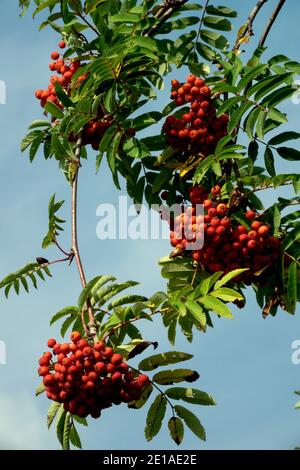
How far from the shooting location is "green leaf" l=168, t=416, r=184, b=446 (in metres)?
5.06

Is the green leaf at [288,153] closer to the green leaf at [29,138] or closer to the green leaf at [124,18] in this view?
the green leaf at [124,18]

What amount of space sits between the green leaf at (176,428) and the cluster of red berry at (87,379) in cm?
33

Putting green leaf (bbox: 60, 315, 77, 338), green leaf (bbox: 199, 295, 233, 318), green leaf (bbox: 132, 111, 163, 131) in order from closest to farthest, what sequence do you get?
green leaf (bbox: 199, 295, 233, 318) < green leaf (bbox: 60, 315, 77, 338) < green leaf (bbox: 132, 111, 163, 131)

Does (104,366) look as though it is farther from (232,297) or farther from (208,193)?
(208,193)

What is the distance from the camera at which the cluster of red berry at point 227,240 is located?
16.9ft

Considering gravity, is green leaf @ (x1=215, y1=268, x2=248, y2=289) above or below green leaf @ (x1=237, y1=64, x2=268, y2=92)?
below

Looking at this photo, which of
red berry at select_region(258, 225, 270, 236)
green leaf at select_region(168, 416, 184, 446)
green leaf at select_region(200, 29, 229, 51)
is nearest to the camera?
green leaf at select_region(168, 416, 184, 446)

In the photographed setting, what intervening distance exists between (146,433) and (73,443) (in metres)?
0.40

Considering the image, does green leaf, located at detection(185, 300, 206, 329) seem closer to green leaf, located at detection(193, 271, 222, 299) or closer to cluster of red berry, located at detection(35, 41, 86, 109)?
green leaf, located at detection(193, 271, 222, 299)

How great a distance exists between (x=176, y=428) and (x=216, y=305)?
2.50 feet

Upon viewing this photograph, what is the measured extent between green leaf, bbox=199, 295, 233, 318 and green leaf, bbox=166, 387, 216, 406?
0.51m

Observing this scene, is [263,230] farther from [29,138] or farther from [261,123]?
[29,138]

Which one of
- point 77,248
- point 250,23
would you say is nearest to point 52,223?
point 77,248

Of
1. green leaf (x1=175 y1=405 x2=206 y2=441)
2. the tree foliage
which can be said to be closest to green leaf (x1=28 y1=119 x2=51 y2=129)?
the tree foliage
